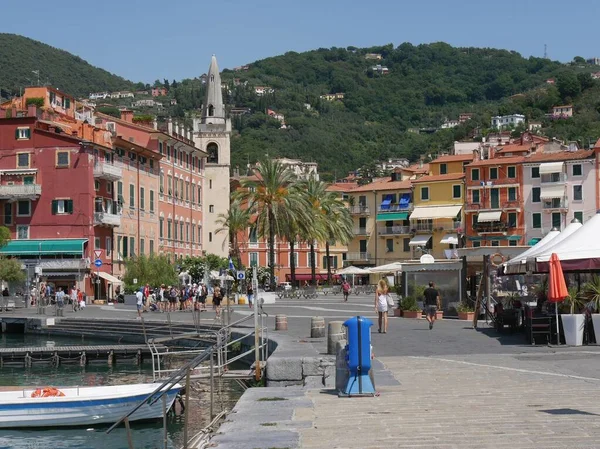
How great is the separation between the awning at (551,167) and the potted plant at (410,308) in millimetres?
48182

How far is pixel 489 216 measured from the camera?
297ft

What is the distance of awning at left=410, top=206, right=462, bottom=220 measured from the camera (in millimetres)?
99688

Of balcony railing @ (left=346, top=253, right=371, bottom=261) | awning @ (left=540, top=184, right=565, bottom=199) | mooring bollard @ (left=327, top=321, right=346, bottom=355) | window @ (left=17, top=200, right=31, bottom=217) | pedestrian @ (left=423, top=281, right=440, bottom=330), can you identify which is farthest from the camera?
balcony railing @ (left=346, top=253, right=371, bottom=261)

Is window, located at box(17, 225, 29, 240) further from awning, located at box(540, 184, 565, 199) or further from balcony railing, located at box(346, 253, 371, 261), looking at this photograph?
balcony railing, located at box(346, 253, 371, 261)

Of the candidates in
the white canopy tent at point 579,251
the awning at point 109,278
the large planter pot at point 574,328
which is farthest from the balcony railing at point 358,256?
the large planter pot at point 574,328

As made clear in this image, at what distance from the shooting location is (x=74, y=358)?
1497 inches

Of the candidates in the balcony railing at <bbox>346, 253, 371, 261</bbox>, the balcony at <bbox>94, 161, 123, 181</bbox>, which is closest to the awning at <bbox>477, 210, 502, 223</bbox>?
the balcony railing at <bbox>346, 253, 371, 261</bbox>

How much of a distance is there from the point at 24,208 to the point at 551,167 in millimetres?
43018

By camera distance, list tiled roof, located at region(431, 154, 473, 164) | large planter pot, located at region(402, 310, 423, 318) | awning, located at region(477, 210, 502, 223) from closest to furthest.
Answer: large planter pot, located at region(402, 310, 423, 318) → awning, located at region(477, 210, 502, 223) → tiled roof, located at region(431, 154, 473, 164)

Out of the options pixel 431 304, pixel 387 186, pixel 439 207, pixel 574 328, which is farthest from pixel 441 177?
pixel 574 328

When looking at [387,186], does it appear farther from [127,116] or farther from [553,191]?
[127,116]

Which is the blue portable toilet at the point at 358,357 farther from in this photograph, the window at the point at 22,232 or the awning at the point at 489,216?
the awning at the point at 489,216

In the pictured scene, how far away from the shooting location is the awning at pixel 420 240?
333 feet

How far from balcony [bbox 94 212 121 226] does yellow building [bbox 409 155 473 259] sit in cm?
3711
